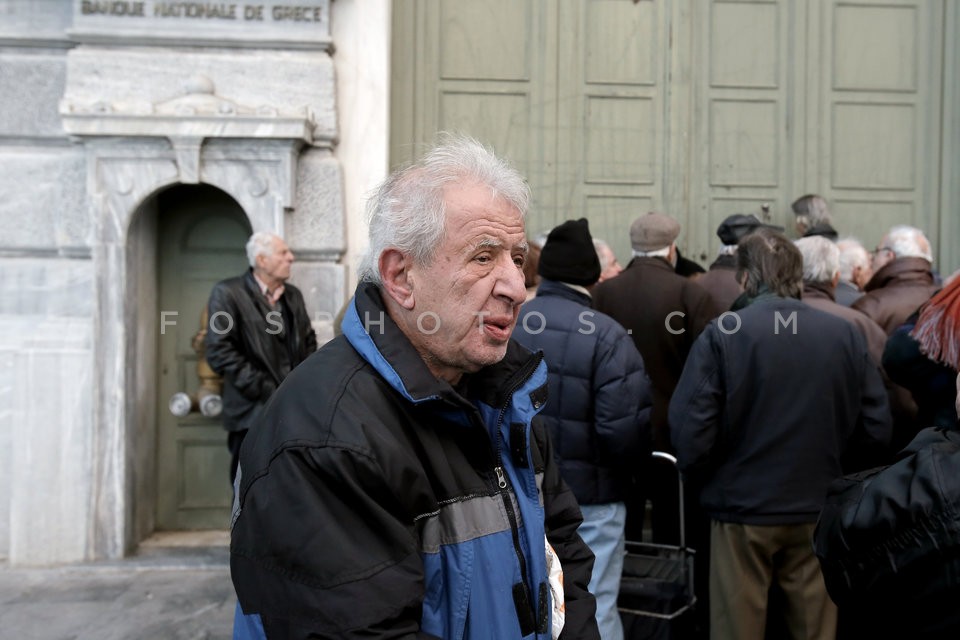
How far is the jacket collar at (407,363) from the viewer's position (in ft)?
6.06

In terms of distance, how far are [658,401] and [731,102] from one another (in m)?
2.68

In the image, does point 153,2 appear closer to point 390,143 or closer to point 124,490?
point 390,143

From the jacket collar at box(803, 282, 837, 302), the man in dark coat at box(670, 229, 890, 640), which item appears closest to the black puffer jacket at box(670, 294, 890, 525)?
the man in dark coat at box(670, 229, 890, 640)

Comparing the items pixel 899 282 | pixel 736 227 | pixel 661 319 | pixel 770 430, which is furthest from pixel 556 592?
pixel 736 227

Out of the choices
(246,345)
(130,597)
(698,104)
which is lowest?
(130,597)

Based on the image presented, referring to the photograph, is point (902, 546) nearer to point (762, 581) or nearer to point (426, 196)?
point (426, 196)

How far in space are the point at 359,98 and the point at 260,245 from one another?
129 centimetres

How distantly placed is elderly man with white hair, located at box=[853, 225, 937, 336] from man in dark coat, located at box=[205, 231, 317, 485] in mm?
3249

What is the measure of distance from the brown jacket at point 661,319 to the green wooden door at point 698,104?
1.57 meters

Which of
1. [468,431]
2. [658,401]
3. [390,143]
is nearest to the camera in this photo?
[468,431]

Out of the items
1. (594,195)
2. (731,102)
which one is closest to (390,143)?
(594,195)

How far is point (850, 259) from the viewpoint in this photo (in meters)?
5.94

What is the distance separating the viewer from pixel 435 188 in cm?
198

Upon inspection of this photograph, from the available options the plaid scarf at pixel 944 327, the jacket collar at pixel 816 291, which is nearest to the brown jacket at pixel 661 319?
the jacket collar at pixel 816 291
